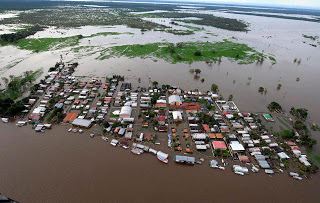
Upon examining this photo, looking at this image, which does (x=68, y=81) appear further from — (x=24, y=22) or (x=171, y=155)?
(x=24, y=22)

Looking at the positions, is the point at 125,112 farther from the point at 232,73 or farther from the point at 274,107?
the point at 232,73

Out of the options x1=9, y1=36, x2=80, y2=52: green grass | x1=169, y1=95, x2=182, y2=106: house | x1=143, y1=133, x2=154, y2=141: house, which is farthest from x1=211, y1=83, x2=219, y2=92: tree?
x1=9, y1=36, x2=80, y2=52: green grass

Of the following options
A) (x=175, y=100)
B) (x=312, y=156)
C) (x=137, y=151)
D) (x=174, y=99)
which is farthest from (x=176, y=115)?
(x=312, y=156)

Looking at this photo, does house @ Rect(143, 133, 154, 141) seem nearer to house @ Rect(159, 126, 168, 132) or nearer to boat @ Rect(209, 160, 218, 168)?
house @ Rect(159, 126, 168, 132)

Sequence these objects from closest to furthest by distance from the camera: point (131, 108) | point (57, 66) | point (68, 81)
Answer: point (131, 108) → point (68, 81) → point (57, 66)

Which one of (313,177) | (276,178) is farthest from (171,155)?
(313,177)
